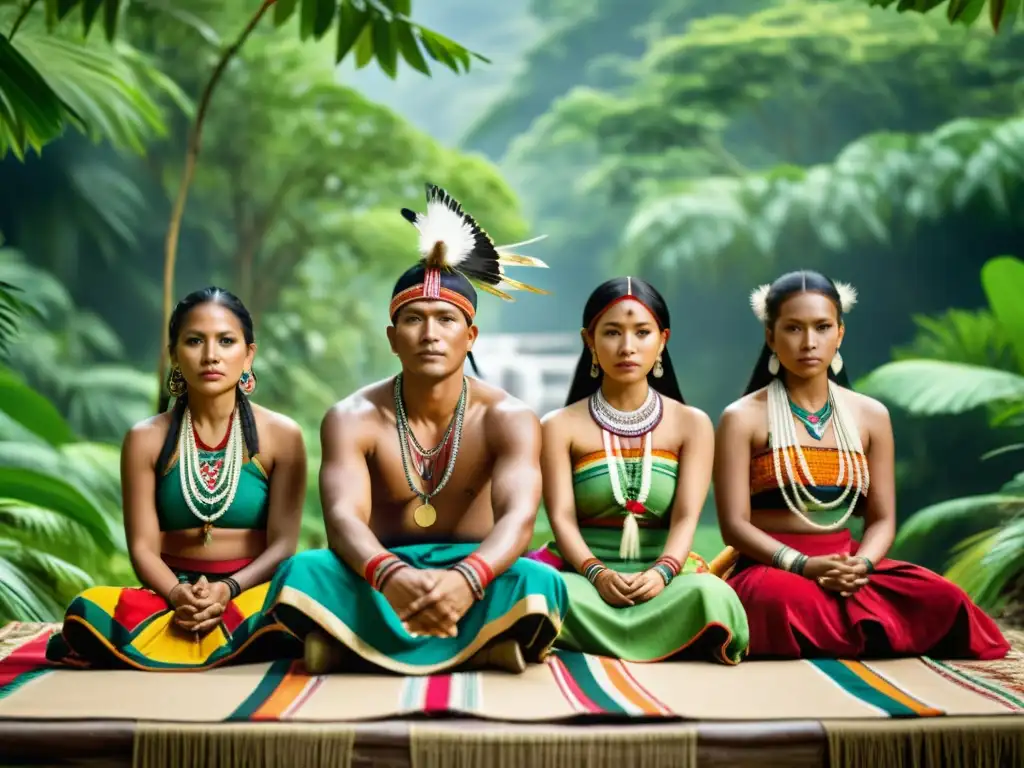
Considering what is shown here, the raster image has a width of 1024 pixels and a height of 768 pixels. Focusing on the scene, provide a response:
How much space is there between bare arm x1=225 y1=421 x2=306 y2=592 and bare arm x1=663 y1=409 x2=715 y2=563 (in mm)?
1131

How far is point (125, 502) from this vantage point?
3.29 meters

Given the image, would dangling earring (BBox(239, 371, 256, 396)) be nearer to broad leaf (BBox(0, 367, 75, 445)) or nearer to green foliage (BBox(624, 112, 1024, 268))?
broad leaf (BBox(0, 367, 75, 445))

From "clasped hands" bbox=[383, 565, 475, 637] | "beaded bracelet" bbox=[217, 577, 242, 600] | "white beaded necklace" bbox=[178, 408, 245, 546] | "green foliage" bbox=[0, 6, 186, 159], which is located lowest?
"clasped hands" bbox=[383, 565, 475, 637]

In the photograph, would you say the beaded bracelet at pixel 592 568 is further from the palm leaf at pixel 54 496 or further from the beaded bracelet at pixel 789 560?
the palm leaf at pixel 54 496

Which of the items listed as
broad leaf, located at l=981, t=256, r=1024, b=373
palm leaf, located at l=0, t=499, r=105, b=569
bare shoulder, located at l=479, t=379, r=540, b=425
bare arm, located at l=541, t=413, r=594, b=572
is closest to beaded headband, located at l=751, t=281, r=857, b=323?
bare arm, located at l=541, t=413, r=594, b=572

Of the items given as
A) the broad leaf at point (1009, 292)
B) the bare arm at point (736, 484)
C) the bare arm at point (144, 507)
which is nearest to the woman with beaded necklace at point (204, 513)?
the bare arm at point (144, 507)

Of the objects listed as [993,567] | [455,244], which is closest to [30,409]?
[455,244]

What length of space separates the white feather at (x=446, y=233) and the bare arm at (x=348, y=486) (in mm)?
539

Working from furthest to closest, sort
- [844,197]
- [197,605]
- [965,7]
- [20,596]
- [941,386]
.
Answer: [844,197] < [941,386] < [965,7] < [20,596] < [197,605]

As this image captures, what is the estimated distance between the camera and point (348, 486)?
10.3ft

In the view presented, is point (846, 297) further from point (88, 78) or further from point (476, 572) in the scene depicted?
point (88, 78)

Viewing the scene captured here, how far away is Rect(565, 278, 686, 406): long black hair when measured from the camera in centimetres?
343

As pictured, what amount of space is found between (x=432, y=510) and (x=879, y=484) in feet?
4.68

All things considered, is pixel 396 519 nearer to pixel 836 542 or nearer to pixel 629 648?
pixel 629 648
